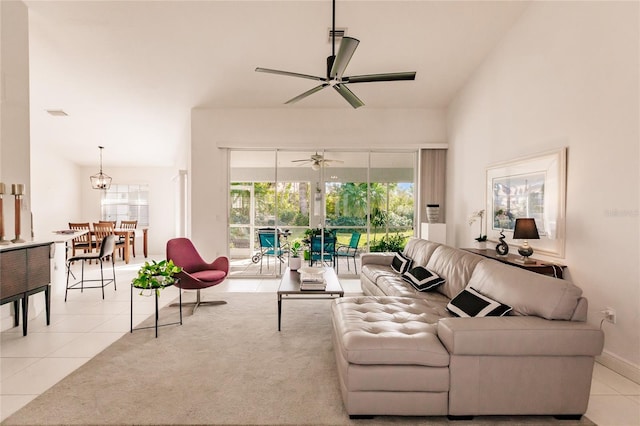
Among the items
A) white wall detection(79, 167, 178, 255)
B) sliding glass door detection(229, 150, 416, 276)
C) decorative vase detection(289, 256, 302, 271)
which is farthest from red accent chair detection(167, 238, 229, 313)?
white wall detection(79, 167, 178, 255)

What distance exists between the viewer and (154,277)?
3.45 meters

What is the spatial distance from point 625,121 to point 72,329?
217 inches

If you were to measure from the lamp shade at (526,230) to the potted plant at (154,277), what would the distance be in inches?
144

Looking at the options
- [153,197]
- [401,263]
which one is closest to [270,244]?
[401,263]

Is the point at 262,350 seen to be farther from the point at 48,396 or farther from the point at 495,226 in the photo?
the point at 495,226

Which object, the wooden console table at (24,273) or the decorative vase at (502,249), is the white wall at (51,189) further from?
the decorative vase at (502,249)

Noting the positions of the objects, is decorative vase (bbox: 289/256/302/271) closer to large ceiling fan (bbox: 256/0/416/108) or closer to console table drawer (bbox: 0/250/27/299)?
large ceiling fan (bbox: 256/0/416/108)

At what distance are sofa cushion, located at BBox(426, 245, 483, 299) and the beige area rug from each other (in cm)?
128

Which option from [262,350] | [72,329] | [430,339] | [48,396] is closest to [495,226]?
[430,339]

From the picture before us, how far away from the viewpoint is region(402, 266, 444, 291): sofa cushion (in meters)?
3.48

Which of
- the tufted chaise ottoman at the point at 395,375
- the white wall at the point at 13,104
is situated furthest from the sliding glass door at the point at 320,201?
the tufted chaise ottoman at the point at 395,375

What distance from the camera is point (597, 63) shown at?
9.78 feet

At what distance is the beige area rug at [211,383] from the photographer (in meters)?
2.07

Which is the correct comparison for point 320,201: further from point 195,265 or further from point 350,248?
point 195,265
